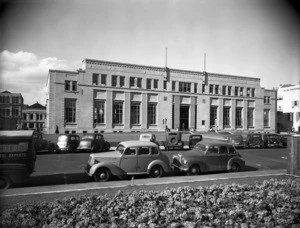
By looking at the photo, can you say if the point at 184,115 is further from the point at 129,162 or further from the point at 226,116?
the point at 129,162

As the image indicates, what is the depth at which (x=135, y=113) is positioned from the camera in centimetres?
4644

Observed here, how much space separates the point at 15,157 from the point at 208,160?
944cm

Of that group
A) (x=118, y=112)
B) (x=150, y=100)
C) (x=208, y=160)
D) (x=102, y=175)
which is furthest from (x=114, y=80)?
(x=102, y=175)

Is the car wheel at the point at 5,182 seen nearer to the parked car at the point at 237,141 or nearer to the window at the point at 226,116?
the parked car at the point at 237,141

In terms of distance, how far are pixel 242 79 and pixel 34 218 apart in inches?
2300

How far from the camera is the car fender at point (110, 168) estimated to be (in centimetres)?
1108

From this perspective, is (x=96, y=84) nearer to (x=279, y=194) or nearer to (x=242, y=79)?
(x=242, y=79)

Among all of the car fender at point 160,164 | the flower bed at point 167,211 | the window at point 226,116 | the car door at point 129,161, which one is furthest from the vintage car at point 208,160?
the window at point 226,116

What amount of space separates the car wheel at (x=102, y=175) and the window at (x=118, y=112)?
3328 centimetres

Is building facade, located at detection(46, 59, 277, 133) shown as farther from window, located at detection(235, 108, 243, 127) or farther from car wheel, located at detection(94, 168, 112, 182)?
car wheel, located at detection(94, 168, 112, 182)

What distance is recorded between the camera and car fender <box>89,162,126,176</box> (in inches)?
436

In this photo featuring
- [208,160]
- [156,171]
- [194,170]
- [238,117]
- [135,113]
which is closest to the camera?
[156,171]

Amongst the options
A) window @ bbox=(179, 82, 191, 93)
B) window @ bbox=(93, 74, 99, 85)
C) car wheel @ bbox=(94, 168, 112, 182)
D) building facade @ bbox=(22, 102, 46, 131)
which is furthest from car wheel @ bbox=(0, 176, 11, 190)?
building facade @ bbox=(22, 102, 46, 131)

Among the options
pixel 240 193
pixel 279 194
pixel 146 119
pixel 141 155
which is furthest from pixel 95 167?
pixel 146 119
